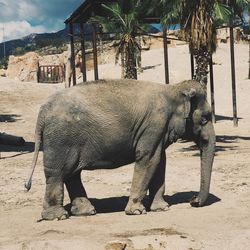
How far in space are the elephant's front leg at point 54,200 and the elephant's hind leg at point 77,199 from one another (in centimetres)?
31

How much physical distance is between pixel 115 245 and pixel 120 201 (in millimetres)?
3231

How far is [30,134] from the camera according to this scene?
Result: 21.4m

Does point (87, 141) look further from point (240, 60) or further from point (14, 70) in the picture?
point (14, 70)

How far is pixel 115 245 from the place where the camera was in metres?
5.92

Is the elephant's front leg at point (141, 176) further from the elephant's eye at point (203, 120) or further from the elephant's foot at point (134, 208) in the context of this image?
the elephant's eye at point (203, 120)

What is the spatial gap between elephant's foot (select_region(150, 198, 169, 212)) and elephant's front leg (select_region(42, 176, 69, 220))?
4.63 ft

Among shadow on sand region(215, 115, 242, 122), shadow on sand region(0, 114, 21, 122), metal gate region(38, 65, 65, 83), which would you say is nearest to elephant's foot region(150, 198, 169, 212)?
shadow on sand region(215, 115, 242, 122)

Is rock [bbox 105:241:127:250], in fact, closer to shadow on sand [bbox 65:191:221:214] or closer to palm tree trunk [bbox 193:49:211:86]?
shadow on sand [bbox 65:191:221:214]

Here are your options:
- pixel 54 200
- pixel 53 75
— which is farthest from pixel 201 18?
pixel 53 75

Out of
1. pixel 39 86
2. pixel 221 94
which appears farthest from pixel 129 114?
pixel 39 86

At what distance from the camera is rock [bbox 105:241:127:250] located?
19.4 ft

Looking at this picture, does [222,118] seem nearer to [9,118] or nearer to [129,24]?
[129,24]

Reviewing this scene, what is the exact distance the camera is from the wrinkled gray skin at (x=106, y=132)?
7.55 metres

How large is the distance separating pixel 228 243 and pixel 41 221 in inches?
116
